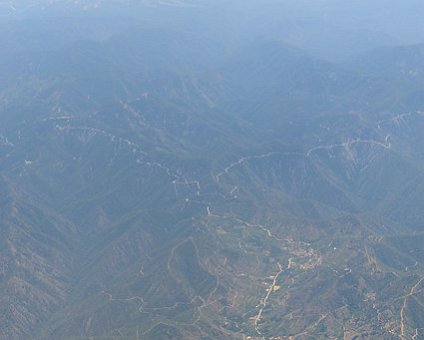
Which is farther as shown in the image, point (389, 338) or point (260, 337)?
point (260, 337)

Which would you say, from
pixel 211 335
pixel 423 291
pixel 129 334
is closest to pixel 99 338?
pixel 129 334

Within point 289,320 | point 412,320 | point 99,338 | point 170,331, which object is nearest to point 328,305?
point 289,320

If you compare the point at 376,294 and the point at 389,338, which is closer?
the point at 389,338

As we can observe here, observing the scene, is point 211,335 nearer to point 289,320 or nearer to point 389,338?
point 289,320

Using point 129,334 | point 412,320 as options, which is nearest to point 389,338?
point 412,320

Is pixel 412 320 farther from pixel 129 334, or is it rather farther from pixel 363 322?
pixel 129 334

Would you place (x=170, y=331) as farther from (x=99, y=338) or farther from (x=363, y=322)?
(x=363, y=322)

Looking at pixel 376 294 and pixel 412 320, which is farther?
pixel 376 294
